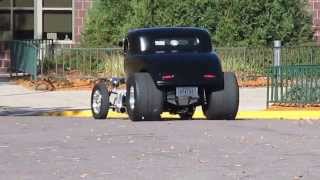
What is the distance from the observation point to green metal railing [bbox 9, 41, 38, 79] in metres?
23.2

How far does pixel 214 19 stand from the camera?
25531mm

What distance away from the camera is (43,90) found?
21.7 metres

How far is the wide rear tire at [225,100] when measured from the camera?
14.9m

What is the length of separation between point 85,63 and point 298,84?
760cm

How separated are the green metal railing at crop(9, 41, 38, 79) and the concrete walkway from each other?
3.78 feet

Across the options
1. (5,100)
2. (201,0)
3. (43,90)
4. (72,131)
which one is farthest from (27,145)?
(201,0)

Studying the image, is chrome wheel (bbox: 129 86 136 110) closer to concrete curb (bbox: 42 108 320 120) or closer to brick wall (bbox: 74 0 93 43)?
concrete curb (bbox: 42 108 320 120)

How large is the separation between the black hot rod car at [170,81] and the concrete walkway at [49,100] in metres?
2.39

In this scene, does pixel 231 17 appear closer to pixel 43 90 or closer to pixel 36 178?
pixel 43 90

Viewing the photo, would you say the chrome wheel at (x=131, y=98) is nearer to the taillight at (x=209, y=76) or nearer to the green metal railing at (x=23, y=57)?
the taillight at (x=209, y=76)

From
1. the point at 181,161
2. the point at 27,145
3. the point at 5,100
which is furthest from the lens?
the point at 5,100

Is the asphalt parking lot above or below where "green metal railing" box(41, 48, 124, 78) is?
below

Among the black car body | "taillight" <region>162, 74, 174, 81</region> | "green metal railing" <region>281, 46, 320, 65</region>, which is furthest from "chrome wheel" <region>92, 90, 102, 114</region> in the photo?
"green metal railing" <region>281, 46, 320, 65</region>

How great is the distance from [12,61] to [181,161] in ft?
56.4
